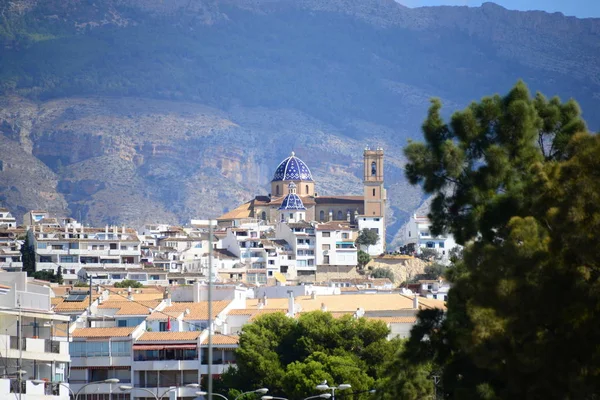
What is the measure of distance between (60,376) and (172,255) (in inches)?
4418

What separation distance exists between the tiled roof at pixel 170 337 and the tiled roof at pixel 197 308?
3220 millimetres

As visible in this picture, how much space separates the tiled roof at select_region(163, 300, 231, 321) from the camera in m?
76.2

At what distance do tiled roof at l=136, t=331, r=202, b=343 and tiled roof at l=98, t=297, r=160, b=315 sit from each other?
7003mm

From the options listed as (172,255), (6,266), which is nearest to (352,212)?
(172,255)

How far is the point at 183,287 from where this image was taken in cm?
9119

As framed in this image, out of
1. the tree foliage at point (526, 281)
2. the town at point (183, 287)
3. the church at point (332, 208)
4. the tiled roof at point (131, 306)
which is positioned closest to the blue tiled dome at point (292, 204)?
the church at point (332, 208)

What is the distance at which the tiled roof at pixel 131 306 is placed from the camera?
7988 cm

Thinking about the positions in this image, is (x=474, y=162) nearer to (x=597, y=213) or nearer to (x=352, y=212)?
(x=597, y=213)

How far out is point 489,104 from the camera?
1367 inches

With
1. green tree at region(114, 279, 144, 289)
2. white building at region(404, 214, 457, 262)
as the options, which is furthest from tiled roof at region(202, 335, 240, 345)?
white building at region(404, 214, 457, 262)

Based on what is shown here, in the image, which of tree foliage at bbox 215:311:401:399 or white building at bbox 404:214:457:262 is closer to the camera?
tree foliage at bbox 215:311:401:399

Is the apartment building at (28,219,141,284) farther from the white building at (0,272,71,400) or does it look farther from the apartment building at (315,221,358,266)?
the white building at (0,272,71,400)

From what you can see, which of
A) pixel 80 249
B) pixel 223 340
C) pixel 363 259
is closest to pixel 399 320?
pixel 223 340

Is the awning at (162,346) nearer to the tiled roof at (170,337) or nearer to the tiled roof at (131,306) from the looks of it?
the tiled roof at (170,337)
